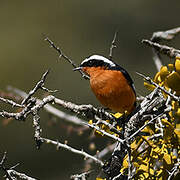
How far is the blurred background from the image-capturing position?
10.9 meters

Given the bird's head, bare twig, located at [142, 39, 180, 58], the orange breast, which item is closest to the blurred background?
the bird's head

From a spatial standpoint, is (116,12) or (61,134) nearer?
(61,134)

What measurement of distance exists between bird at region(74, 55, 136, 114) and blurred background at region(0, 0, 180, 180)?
504 cm

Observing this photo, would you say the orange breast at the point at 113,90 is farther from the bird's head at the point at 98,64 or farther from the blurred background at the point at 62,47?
the blurred background at the point at 62,47

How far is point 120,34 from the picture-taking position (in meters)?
13.3

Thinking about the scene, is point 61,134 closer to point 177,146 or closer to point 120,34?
point 120,34

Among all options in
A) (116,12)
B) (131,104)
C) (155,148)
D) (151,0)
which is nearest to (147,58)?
(116,12)

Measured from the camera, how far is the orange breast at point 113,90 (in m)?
3.70

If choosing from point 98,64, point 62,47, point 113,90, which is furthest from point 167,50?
point 62,47

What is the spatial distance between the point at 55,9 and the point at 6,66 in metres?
3.10

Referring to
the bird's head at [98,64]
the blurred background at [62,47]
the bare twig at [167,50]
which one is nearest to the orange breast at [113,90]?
the bird's head at [98,64]

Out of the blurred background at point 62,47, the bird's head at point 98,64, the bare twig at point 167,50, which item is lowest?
the bare twig at point 167,50

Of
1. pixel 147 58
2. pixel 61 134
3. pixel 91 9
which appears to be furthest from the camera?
pixel 91 9

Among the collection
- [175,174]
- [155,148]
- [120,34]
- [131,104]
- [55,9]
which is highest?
[55,9]
